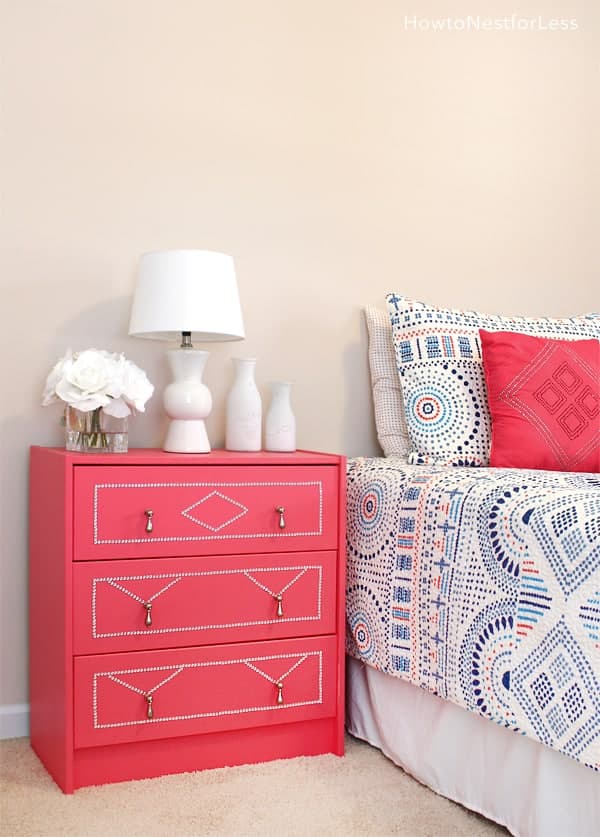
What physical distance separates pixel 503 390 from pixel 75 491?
3.45 feet

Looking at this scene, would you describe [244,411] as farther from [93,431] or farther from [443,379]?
[443,379]

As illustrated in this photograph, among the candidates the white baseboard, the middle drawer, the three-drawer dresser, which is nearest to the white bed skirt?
the three-drawer dresser

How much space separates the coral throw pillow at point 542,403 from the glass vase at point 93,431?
91 centimetres

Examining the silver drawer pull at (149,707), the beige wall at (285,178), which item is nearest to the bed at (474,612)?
the beige wall at (285,178)

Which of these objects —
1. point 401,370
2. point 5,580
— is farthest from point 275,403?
point 5,580

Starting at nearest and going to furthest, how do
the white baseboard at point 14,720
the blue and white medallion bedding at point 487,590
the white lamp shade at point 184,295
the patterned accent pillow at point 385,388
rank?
the blue and white medallion bedding at point 487,590 → the white lamp shade at point 184,295 → the white baseboard at point 14,720 → the patterned accent pillow at point 385,388

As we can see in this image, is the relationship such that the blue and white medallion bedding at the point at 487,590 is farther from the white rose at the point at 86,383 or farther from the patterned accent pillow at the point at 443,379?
the white rose at the point at 86,383

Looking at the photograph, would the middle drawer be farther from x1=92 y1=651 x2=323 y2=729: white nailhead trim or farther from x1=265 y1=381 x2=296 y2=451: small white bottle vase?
x1=265 y1=381 x2=296 y2=451: small white bottle vase

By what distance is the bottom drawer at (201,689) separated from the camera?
1.78m

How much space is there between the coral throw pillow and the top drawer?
0.45 meters

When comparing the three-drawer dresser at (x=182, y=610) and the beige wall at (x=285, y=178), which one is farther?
the beige wall at (x=285, y=178)

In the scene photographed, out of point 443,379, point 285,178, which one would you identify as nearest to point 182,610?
point 443,379

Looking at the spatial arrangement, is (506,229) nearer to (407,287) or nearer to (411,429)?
(407,287)

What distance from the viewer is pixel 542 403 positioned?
2109mm
